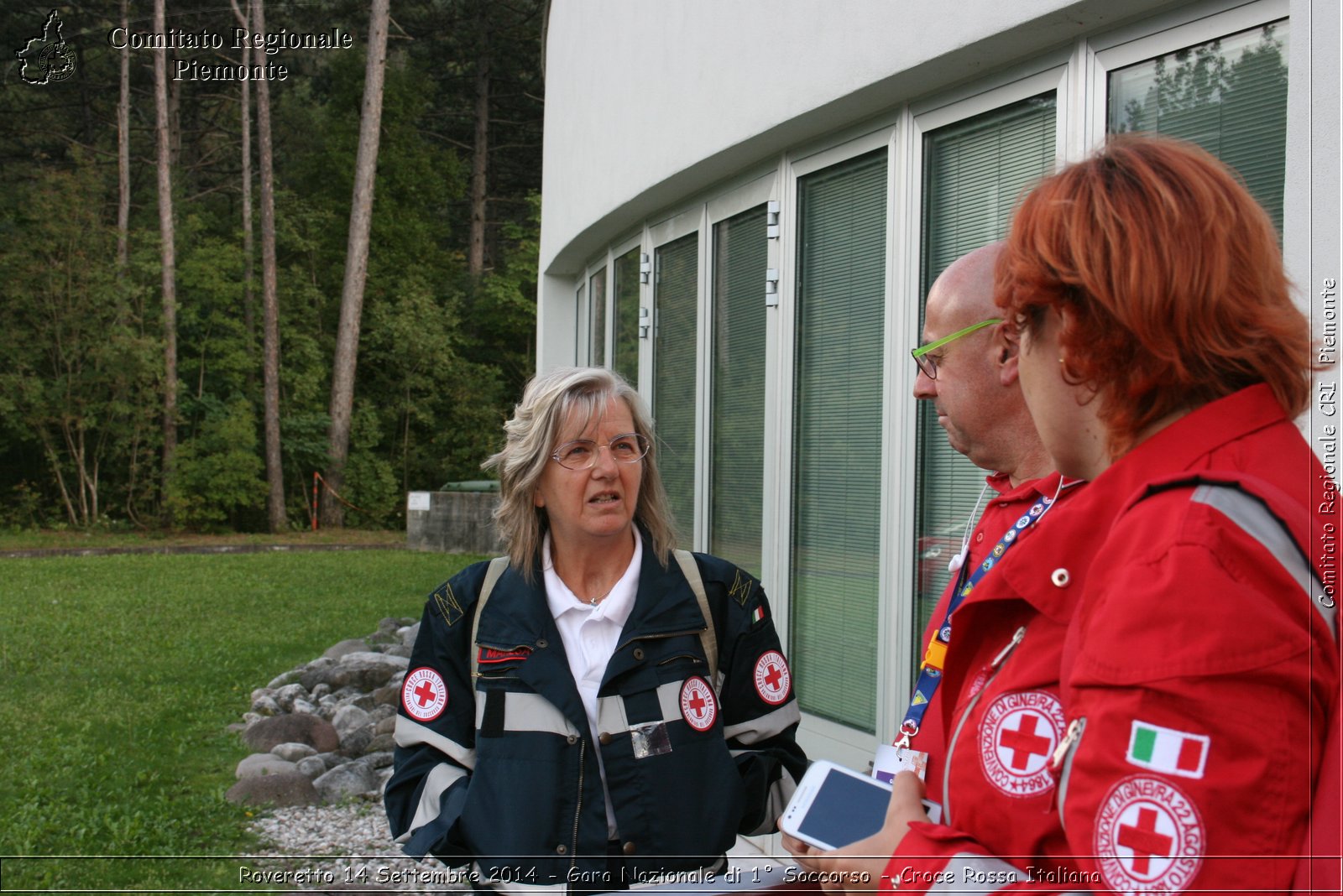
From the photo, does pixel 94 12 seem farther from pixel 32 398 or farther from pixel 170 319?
pixel 32 398

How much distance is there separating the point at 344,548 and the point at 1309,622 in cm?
2537

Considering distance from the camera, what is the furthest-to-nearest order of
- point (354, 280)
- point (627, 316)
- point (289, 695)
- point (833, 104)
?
point (354, 280) < point (289, 695) < point (627, 316) < point (833, 104)

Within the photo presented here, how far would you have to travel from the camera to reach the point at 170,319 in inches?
1095

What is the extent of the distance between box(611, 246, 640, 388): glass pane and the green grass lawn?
147 inches

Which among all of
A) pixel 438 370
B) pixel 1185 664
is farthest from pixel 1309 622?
pixel 438 370

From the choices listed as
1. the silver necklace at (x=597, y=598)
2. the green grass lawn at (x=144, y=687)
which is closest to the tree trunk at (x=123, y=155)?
the green grass lawn at (x=144, y=687)

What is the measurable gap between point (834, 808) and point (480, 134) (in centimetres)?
3670

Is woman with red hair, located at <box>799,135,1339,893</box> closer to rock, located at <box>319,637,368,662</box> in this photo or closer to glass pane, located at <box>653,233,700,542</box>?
glass pane, located at <box>653,233,700,542</box>

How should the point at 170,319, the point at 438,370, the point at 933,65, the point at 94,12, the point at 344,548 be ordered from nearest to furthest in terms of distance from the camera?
the point at 933,65 < the point at 344,548 < the point at 170,319 < the point at 94,12 < the point at 438,370

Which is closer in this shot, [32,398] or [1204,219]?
[1204,219]

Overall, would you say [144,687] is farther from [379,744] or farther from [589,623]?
[589,623]

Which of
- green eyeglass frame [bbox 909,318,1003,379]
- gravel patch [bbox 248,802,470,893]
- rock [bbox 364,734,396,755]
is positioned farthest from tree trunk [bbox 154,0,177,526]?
green eyeglass frame [bbox 909,318,1003,379]

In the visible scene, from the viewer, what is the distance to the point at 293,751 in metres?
8.09

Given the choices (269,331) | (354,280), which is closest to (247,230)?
(269,331)
